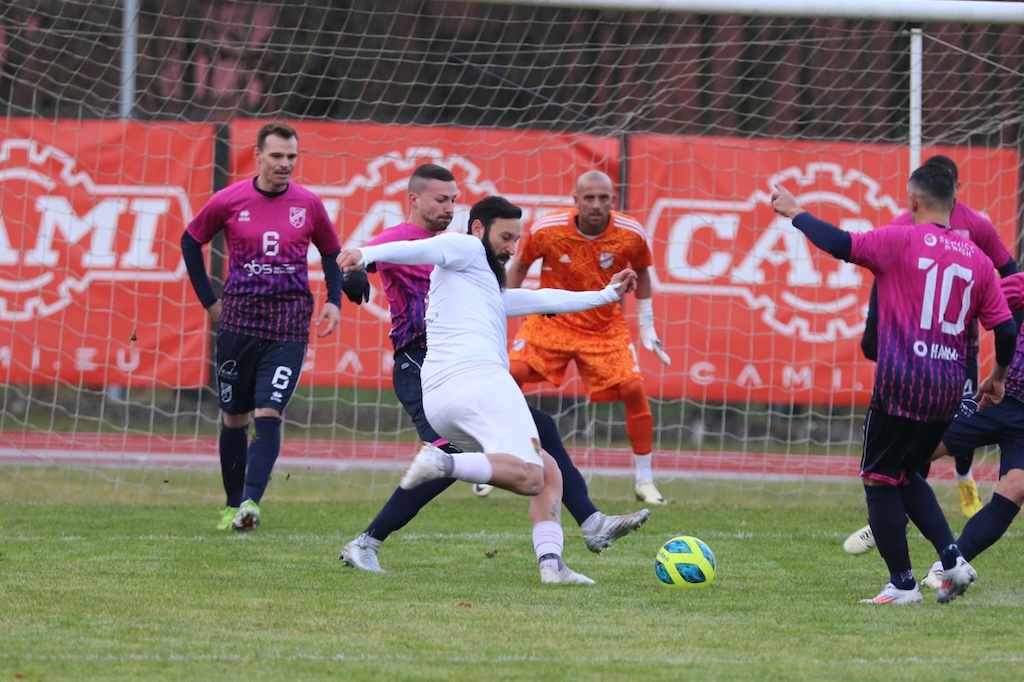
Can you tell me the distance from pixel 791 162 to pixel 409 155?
3.20 meters

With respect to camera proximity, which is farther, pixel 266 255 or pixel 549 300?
pixel 266 255

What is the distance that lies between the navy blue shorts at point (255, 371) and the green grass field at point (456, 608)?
0.78m

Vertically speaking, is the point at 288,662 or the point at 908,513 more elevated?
the point at 908,513

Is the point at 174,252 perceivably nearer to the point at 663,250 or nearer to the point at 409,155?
the point at 409,155

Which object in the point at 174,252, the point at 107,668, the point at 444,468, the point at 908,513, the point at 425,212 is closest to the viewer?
the point at 107,668

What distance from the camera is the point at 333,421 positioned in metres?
12.9

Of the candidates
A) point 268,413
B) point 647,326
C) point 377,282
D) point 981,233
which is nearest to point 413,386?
point 268,413

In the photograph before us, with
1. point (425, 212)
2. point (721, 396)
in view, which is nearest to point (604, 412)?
point (721, 396)

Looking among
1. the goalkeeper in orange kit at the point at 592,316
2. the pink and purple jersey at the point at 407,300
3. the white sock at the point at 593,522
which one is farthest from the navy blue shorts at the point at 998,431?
the goalkeeper in orange kit at the point at 592,316

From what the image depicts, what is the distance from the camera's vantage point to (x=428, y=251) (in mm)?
6445

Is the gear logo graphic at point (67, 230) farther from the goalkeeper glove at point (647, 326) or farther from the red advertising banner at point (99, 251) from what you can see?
the goalkeeper glove at point (647, 326)

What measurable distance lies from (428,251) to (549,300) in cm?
86

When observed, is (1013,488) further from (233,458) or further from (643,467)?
(233,458)

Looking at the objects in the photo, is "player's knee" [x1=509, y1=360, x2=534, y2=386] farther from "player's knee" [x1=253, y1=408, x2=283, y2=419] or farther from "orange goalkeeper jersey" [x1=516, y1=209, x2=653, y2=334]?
"player's knee" [x1=253, y1=408, x2=283, y2=419]
